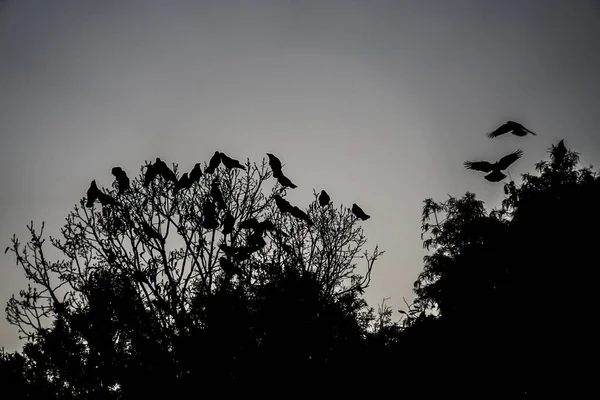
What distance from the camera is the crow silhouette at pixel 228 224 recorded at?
9195 millimetres

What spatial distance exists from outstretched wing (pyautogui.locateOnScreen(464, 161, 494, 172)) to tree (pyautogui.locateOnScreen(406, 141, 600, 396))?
1607 mm

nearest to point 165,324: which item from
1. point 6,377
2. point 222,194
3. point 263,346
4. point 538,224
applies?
point 263,346

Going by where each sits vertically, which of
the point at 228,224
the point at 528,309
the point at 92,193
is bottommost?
the point at 528,309

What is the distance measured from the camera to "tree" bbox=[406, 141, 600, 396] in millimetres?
6578

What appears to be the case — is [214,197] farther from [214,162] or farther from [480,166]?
[480,166]

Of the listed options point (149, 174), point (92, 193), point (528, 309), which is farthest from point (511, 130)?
point (92, 193)

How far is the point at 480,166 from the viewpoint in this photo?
641cm

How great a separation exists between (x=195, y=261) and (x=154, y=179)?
2.69 meters

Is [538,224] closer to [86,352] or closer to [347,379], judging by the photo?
[347,379]

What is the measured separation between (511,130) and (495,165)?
27.1 inches

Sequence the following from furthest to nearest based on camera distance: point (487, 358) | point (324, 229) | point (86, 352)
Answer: point (324, 229) → point (86, 352) → point (487, 358)

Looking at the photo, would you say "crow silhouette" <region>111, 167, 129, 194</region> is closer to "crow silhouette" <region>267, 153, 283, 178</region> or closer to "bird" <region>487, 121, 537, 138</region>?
"crow silhouette" <region>267, 153, 283, 178</region>

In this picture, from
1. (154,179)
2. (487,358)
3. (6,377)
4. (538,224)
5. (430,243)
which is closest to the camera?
(487,358)

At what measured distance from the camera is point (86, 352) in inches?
436
